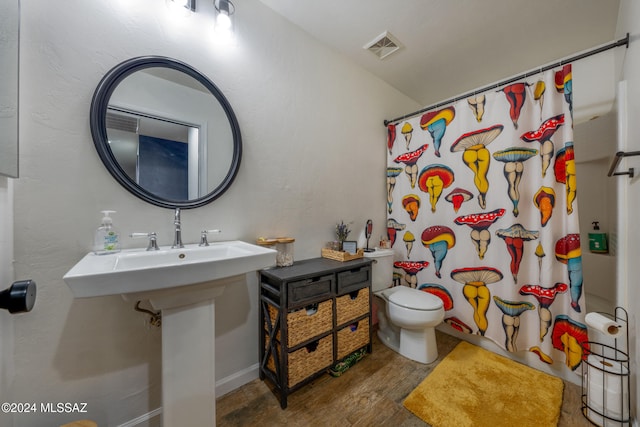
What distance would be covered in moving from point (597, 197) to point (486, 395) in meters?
1.73

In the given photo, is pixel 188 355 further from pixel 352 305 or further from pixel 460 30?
pixel 460 30

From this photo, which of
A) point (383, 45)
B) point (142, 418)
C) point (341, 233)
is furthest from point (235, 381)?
point (383, 45)

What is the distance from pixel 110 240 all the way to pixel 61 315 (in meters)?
0.35

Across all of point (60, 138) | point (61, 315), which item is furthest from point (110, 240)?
point (60, 138)

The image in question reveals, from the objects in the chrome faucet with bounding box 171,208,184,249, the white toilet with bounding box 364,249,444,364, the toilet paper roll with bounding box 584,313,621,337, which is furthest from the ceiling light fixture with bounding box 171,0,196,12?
the toilet paper roll with bounding box 584,313,621,337

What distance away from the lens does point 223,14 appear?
52.6 inches

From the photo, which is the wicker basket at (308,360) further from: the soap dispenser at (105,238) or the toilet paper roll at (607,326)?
the toilet paper roll at (607,326)

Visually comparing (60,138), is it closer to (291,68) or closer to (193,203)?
(193,203)

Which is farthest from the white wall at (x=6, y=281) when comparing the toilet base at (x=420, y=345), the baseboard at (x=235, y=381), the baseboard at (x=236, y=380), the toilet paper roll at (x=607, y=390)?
the toilet paper roll at (x=607, y=390)

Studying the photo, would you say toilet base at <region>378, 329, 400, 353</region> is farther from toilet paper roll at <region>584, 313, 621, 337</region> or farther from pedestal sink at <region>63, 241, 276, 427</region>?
pedestal sink at <region>63, 241, 276, 427</region>

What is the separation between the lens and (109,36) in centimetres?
107

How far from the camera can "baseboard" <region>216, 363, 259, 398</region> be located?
1.37 metres

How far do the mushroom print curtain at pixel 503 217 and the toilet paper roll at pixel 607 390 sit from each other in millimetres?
197

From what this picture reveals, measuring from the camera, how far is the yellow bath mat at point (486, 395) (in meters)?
1.21
